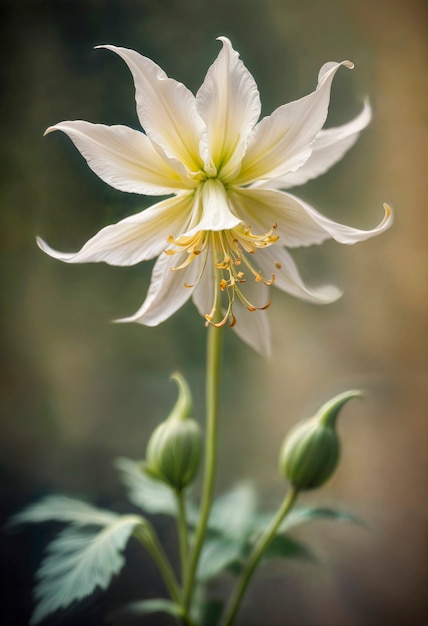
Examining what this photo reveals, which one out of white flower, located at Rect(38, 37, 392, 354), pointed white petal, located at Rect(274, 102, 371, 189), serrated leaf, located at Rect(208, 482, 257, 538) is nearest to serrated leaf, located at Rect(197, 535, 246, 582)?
serrated leaf, located at Rect(208, 482, 257, 538)

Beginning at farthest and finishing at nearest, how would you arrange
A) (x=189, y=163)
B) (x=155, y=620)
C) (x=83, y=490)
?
(x=83, y=490) < (x=155, y=620) < (x=189, y=163)

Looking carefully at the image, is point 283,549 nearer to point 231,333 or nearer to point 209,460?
point 209,460

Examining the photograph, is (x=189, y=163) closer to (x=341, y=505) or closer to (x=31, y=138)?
(x=31, y=138)

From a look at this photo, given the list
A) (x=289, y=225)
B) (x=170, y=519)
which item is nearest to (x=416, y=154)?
(x=289, y=225)

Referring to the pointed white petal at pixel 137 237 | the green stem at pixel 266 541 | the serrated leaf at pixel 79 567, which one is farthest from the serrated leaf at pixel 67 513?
the pointed white petal at pixel 137 237

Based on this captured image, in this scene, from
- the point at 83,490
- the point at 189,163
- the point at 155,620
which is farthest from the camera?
the point at 83,490

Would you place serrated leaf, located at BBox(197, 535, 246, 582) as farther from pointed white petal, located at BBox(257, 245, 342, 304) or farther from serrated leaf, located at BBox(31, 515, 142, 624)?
pointed white petal, located at BBox(257, 245, 342, 304)
